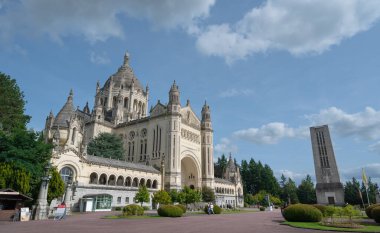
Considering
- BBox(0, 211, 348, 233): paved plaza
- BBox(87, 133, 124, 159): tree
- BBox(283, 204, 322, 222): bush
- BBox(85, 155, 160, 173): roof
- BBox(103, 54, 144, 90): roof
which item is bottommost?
BBox(0, 211, 348, 233): paved plaza

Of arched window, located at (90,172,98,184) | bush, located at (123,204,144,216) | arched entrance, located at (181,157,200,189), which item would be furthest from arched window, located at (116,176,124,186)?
bush, located at (123,204,144,216)

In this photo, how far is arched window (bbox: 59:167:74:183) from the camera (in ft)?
135

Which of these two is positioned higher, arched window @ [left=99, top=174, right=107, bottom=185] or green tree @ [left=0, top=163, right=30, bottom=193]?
arched window @ [left=99, top=174, right=107, bottom=185]

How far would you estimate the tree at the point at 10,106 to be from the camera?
38.2 metres

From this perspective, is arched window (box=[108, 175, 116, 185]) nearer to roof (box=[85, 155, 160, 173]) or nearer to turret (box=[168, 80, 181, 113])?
roof (box=[85, 155, 160, 173])

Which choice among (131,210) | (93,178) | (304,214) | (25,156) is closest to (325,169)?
(304,214)

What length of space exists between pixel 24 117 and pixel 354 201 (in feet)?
287

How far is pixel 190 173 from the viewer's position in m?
73.3

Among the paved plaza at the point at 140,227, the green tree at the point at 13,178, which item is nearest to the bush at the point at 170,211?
the paved plaza at the point at 140,227

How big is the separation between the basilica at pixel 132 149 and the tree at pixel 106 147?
10.8 feet

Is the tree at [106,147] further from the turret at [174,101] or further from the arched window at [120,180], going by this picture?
the turret at [174,101]

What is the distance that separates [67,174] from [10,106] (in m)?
12.3

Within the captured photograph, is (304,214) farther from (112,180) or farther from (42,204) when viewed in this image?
(112,180)

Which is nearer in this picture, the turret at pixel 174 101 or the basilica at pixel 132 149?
the basilica at pixel 132 149
